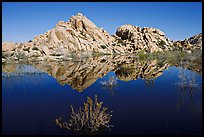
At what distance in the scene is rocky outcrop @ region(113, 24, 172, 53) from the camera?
74.0 metres

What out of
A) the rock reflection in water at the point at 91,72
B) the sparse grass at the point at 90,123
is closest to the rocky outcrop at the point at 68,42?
the rock reflection in water at the point at 91,72

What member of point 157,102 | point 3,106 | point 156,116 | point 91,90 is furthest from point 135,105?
point 3,106

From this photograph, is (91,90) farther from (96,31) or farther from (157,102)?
(96,31)

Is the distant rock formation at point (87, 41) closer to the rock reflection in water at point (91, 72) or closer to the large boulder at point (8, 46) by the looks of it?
the large boulder at point (8, 46)

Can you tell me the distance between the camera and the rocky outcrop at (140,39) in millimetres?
74000

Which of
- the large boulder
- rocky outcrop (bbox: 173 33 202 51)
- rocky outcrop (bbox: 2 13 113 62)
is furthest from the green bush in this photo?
the large boulder

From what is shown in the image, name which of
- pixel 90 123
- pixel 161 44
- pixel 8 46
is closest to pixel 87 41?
pixel 8 46

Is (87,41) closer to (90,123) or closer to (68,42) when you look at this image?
(68,42)

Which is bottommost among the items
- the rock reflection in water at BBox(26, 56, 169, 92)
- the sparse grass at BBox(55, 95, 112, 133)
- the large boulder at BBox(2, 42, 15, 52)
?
the sparse grass at BBox(55, 95, 112, 133)

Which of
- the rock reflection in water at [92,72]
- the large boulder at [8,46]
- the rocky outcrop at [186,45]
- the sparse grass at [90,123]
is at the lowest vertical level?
the sparse grass at [90,123]

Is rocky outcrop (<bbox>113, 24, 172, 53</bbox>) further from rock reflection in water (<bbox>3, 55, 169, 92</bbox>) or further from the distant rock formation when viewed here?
rock reflection in water (<bbox>3, 55, 169, 92</bbox>)

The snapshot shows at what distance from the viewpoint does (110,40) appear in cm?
8038

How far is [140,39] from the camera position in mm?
78188

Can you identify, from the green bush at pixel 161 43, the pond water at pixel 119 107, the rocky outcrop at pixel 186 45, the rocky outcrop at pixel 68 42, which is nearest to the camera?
the pond water at pixel 119 107
